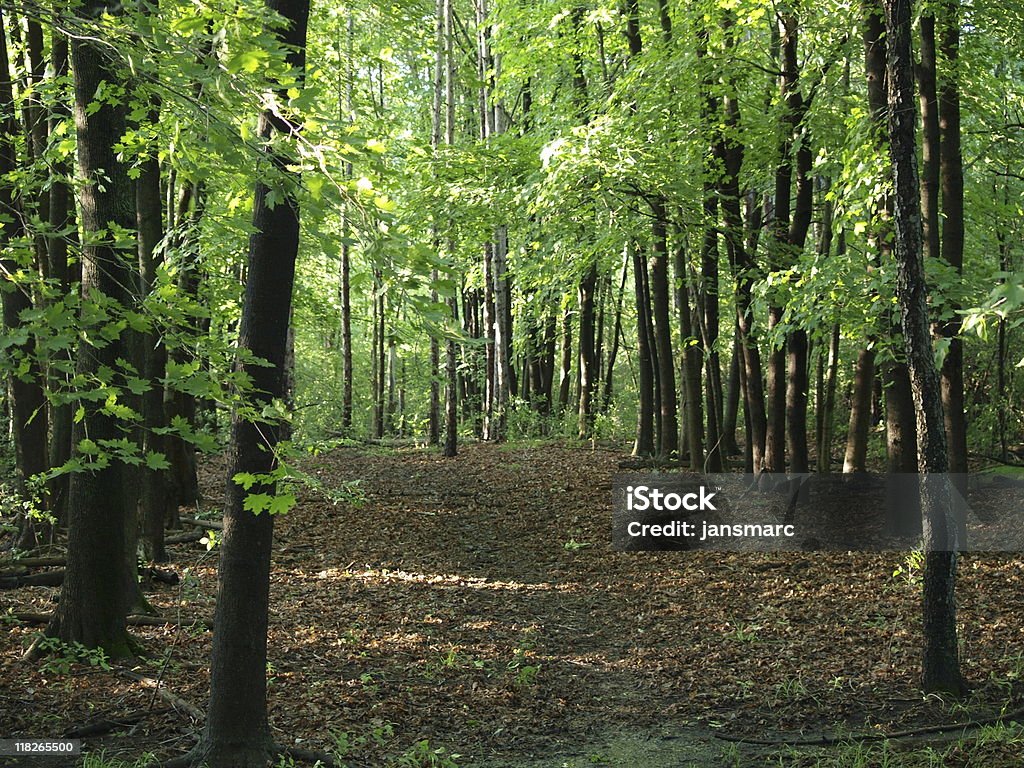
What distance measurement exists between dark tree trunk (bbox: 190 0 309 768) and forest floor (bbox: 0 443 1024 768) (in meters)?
0.54

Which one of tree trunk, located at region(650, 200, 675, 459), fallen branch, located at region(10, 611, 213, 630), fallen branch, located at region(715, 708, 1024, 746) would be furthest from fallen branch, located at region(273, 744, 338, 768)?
tree trunk, located at region(650, 200, 675, 459)

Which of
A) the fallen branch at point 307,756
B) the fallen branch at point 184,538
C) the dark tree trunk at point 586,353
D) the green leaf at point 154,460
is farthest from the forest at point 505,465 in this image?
the dark tree trunk at point 586,353

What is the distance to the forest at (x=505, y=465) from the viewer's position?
416 centimetres

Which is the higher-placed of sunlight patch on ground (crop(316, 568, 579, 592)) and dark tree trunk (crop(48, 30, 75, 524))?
dark tree trunk (crop(48, 30, 75, 524))

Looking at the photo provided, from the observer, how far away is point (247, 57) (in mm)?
3084

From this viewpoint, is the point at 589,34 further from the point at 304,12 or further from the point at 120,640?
the point at 120,640

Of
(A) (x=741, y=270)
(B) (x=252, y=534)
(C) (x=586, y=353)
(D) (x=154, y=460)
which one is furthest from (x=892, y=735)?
(C) (x=586, y=353)

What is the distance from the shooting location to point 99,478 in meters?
6.21

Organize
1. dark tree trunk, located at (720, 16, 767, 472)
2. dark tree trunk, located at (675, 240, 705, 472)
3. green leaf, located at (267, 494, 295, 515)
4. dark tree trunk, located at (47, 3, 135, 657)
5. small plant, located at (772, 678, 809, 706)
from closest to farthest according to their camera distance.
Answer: green leaf, located at (267, 494, 295, 515), dark tree trunk, located at (47, 3, 135, 657), small plant, located at (772, 678, 809, 706), dark tree trunk, located at (720, 16, 767, 472), dark tree trunk, located at (675, 240, 705, 472)

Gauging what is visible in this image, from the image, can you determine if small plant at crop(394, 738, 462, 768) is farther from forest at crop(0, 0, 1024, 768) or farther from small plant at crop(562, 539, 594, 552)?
small plant at crop(562, 539, 594, 552)

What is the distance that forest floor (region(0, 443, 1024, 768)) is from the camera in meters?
5.48

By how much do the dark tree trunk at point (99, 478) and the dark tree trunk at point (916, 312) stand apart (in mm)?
5194

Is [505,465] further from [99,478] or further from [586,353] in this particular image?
[99,478]

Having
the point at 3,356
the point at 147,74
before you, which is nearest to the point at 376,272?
the point at 147,74
